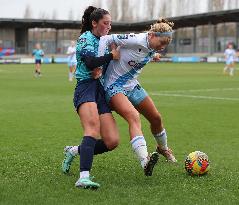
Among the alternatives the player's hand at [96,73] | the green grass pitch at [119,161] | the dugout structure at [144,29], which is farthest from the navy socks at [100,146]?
the dugout structure at [144,29]

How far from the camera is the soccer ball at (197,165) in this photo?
25.1ft

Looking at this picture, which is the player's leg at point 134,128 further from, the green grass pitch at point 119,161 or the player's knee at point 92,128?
the player's knee at point 92,128

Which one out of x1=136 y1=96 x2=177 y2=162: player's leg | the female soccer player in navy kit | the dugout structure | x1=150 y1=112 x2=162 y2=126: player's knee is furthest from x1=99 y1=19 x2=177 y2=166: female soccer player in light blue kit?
the dugout structure

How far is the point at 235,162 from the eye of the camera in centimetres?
868

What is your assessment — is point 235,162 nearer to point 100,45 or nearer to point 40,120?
point 100,45

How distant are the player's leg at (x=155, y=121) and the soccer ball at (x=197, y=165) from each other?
1.02 m

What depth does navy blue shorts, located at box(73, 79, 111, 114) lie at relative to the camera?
7.28 meters

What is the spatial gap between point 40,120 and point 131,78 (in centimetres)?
656

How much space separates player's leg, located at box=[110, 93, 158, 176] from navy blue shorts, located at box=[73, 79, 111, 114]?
0.15 meters

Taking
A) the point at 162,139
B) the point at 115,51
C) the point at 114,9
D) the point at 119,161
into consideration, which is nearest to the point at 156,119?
the point at 162,139

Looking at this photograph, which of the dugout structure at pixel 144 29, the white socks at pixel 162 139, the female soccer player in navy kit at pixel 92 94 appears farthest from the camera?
the dugout structure at pixel 144 29

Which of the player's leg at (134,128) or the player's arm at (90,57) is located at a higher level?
the player's arm at (90,57)

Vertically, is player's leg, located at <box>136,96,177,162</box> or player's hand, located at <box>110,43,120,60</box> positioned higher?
player's hand, located at <box>110,43,120,60</box>

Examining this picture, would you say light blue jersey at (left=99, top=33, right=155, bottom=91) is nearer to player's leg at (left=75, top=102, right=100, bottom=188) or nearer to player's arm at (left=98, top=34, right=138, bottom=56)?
player's arm at (left=98, top=34, right=138, bottom=56)
